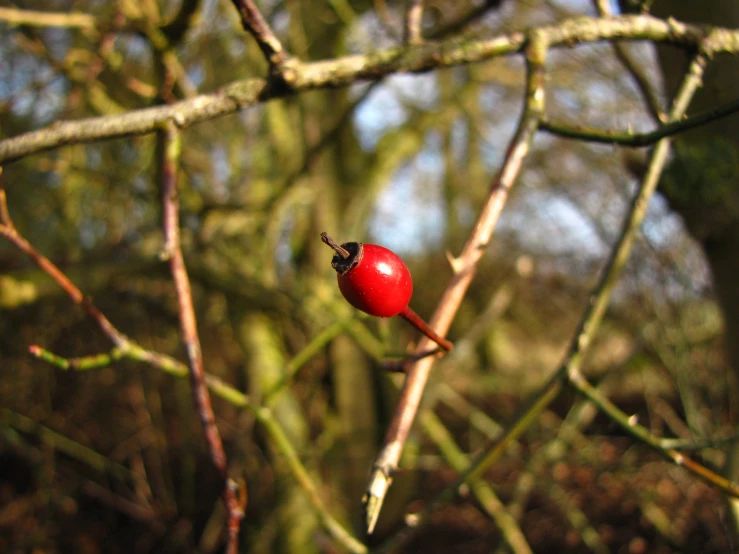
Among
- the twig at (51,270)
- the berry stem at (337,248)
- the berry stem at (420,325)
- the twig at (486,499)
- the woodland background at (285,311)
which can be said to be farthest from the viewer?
the woodland background at (285,311)

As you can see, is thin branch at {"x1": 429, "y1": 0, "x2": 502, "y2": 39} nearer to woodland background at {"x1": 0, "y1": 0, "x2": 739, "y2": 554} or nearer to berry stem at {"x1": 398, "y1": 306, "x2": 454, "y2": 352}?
woodland background at {"x1": 0, "y1": 0, "x2": 739, "y2": 554}

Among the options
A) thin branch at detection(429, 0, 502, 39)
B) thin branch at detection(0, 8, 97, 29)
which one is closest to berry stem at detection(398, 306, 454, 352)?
thin branch at detection(429, 0, 502, 39)

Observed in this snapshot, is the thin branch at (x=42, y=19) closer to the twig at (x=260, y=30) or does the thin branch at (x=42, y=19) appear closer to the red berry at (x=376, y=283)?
the twig at (x=260, y=30)

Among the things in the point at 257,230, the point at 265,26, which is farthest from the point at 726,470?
the point at 257,230

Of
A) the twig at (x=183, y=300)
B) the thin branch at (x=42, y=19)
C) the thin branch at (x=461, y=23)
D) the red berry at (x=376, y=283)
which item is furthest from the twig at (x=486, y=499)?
the thin branch at (x=42, y=19)

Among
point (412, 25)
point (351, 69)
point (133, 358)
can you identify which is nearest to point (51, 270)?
point (133, 358)

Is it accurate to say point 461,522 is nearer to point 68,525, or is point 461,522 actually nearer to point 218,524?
point 218,524

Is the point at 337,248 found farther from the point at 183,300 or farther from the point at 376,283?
the point at 183,300
